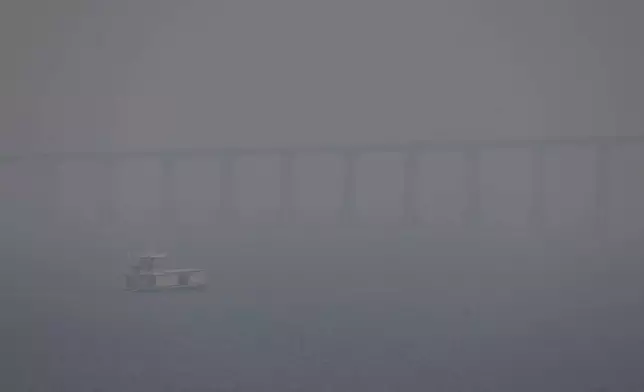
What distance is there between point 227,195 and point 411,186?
498 mm

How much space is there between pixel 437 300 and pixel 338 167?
0.45 m

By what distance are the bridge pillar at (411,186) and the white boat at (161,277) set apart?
583mm

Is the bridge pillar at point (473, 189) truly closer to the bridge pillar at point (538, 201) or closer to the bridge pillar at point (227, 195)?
the bridge pillar at point (538, 201)

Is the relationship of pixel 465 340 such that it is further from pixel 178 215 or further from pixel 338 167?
pixel 178 215

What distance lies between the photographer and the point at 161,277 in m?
2.08

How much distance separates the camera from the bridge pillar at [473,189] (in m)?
2.04

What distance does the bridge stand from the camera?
2.04 m

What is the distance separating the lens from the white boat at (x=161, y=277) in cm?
208

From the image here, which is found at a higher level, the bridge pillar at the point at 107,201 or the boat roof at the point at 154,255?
the bridge pillar at the point at 107,201

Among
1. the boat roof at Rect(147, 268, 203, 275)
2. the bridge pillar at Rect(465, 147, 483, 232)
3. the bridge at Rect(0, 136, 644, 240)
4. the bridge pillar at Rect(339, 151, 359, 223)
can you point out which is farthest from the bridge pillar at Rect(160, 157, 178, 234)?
the bridge pillar at Rect(465, 147, 483, 232)

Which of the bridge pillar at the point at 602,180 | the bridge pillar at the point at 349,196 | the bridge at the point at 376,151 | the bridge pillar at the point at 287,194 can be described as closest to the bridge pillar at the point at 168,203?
the bridge at the point at 376,151

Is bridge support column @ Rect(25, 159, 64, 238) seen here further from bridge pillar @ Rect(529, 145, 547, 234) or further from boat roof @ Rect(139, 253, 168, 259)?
bridge pillar @ Rect(529, 145, 547, 234)

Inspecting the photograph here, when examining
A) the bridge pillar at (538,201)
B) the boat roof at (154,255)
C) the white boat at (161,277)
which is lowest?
the white boat at (161,277)

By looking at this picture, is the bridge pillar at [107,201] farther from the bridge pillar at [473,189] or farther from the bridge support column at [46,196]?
the bridge pillar at [473,189]
